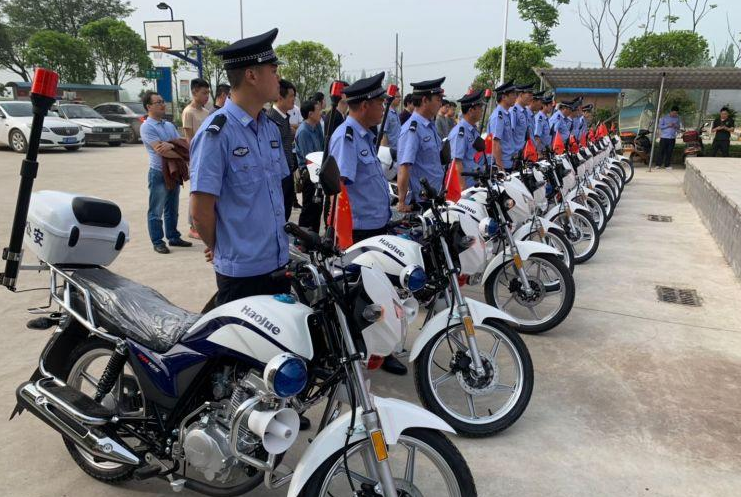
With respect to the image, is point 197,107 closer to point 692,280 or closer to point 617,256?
point 617,256

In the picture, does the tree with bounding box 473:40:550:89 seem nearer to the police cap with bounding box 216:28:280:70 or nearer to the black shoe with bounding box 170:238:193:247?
the black shoe with bounding box 170:238:193:247

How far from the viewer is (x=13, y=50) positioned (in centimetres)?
4012

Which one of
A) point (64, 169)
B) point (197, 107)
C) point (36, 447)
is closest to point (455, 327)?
point (36, 447)

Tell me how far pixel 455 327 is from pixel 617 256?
423cm

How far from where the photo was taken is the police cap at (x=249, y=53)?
7.79 ft

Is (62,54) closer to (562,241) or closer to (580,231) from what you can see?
(580,231)

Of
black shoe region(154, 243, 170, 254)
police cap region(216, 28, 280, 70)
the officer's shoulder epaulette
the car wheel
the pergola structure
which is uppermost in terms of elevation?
the pergola structure

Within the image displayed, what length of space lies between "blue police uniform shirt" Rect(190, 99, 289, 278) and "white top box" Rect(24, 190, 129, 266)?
519mm

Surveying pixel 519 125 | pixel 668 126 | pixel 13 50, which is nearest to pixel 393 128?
pixel 519 125

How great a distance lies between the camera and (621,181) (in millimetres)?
9945

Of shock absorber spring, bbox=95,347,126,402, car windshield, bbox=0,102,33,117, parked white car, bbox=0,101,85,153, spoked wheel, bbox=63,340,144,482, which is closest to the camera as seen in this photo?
shock absorber spring, bbox=95,347,126,402

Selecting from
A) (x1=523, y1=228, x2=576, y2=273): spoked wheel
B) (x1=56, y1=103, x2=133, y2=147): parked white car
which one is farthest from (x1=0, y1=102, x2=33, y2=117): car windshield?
(x1=523, y1=228, x2=576, y2=273): spoked wheel

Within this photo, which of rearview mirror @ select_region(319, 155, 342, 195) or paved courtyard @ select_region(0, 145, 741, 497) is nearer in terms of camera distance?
rearview mirror @ select_region(319, 155, 342, 195)

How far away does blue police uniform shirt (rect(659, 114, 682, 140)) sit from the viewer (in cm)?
1440
